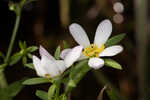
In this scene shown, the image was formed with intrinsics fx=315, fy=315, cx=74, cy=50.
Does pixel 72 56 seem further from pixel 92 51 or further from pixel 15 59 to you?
pixel 15 59

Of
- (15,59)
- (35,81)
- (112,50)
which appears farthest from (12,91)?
(112,50)

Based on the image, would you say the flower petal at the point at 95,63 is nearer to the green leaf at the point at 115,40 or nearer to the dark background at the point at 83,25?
the green leaf at the point at 115,40

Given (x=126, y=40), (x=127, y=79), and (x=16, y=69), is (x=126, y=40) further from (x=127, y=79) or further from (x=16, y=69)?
(x=16, y=69)

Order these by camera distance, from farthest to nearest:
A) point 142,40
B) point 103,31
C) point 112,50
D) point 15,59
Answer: point 142,40, point 15,59, point 103,31, point 112,50

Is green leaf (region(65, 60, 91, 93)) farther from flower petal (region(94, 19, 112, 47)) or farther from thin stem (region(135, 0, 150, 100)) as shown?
thin stem (region(135, 0, 150, 100))

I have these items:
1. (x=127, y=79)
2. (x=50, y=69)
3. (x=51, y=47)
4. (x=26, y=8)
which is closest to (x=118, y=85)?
(x=127, y=79)

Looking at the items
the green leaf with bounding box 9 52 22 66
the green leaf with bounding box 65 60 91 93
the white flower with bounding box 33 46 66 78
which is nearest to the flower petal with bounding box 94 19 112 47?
the green leaf with bounding box 65 60 91 93
